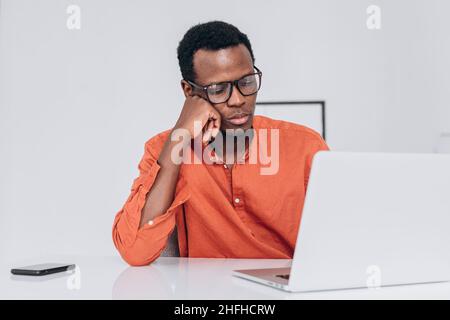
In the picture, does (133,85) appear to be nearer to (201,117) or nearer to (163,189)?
(201,117)

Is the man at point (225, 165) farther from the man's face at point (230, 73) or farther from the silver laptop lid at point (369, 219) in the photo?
the silver laptop lid at point (369, 219)

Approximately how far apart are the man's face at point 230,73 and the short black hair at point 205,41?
23mm

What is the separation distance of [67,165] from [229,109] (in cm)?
157

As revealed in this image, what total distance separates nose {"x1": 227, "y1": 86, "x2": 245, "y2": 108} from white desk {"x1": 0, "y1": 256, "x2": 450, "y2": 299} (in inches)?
17.7

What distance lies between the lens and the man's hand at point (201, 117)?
58.7 inches

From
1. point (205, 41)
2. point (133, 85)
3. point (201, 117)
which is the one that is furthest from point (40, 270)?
point (133, 85)

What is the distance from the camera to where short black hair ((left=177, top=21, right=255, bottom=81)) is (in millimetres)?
1573

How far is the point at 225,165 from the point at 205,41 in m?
0.37

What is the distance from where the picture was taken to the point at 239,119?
1542mm

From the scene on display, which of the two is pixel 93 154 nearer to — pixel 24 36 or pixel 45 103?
pixel 45 103

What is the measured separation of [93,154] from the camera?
9.29 feet

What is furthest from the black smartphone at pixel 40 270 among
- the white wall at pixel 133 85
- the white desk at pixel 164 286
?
the white wall at pixel 133 85

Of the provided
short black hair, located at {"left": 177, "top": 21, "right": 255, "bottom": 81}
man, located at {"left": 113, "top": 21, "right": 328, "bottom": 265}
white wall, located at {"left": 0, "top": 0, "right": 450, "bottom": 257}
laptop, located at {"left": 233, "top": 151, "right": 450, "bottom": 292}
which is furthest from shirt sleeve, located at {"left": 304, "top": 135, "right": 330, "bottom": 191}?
white wall, located at {"left": 0, "top": 0, "right": 450, "bottom": 257}
